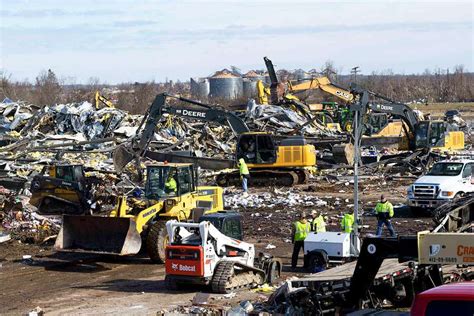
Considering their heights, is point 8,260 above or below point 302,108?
below

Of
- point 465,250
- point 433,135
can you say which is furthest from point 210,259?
point 433,135

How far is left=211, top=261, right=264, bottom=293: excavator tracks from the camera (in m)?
18.5

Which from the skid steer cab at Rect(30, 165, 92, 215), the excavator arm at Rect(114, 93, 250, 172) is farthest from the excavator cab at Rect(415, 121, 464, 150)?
the skid steer cab at Rect(30, 165, 92, 215)

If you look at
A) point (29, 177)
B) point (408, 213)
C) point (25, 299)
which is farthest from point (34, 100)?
point (25, 299)

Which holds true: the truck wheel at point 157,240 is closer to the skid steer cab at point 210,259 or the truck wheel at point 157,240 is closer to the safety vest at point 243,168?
the skid steer cab at point 210,259

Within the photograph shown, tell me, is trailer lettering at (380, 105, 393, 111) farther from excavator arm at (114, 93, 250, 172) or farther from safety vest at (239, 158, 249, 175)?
safety vest at (239, 158, 249, 175)

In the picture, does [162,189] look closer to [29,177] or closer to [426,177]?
[426,177]

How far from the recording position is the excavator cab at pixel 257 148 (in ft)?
125

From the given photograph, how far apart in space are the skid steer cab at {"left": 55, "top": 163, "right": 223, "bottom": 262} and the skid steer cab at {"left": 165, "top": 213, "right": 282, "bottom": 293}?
271 centimetres

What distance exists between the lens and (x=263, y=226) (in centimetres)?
2805

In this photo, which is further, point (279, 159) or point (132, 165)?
point (132, 165)

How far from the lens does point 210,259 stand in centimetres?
1878

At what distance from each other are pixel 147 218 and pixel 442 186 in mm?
10864

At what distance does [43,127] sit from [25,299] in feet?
118
